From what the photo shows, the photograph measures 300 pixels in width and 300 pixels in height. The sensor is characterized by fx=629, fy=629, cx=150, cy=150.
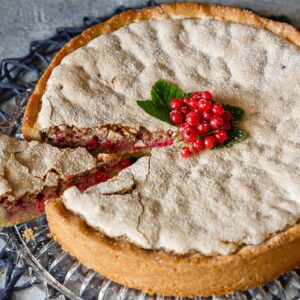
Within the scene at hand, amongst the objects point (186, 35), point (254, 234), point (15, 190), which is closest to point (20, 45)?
point (186, 35)

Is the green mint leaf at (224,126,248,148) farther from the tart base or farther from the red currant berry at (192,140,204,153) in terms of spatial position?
the tart base

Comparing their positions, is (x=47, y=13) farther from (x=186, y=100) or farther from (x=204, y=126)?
(x=204, y=126)

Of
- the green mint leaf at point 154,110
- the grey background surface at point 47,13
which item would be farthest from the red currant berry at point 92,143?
the grey background surface at point 47,13

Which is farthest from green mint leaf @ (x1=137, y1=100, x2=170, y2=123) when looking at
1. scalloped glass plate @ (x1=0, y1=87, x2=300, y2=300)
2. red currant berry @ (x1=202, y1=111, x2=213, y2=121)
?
scalloped glass plate @ (x1=0, y1=87, x2=300, y2=300)

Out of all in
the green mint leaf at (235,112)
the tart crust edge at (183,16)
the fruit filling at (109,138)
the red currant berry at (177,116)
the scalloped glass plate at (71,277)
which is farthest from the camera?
the tart crust edge at (183,16)

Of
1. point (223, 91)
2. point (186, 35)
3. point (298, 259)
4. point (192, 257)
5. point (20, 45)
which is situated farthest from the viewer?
point (20, 45)

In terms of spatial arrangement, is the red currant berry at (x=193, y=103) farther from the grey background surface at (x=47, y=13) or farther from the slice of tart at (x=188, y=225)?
the grey background surface at (x=47, y=13)

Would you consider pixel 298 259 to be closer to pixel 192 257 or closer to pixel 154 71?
pixel 192 257
